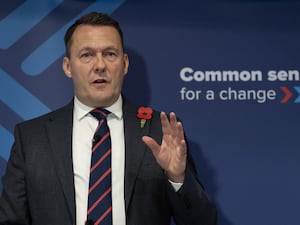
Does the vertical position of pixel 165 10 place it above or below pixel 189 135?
above

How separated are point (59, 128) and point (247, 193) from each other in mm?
876

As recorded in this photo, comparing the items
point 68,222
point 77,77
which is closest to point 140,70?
point 77,77

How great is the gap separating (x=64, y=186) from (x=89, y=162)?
4.8 inches

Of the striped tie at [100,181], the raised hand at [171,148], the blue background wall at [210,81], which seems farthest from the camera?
the blue background wall at [210,81]

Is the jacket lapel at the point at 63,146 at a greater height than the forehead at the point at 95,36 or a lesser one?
lesser

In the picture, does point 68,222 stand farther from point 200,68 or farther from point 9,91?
point 200,68

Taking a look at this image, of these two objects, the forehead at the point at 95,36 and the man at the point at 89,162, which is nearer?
the man at the point at 89,162

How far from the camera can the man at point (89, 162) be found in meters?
1.70

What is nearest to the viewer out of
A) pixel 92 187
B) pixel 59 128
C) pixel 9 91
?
pixel 92 187

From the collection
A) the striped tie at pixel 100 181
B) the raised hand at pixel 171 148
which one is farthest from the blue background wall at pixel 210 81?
the raised hand at pixel 171 148

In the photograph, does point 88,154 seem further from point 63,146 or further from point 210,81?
point 210,81

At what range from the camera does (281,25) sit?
2.23 meters

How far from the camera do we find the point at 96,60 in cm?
183

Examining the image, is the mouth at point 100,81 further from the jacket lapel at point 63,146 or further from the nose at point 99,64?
the jacket lapel at point 63,146
